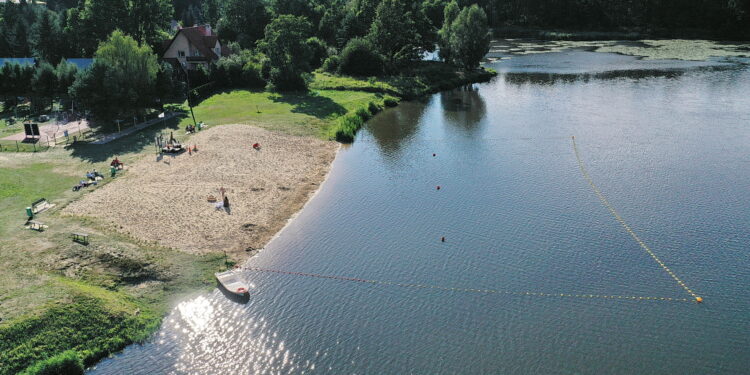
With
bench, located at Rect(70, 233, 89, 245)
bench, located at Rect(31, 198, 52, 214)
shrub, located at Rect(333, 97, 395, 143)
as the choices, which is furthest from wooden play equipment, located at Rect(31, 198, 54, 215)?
shrub, located at Rect(333, 97, 395, 143)

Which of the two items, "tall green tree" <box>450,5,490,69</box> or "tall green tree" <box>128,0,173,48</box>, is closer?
"tall green tree" <box>128,0,173,48</box>

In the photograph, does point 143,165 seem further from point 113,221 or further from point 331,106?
point 331,106

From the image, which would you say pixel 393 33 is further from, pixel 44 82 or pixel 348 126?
pixel 44 82

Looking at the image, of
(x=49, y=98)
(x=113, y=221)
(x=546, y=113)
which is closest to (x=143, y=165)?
(x=113, y=221)

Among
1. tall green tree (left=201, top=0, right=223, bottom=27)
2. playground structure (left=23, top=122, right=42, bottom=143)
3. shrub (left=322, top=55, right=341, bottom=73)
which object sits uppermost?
tall green tree (left=201, top=0, right=223, bottom=27)

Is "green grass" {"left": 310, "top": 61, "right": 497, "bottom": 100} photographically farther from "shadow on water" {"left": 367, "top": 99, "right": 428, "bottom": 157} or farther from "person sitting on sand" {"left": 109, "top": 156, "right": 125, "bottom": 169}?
"person sitting on sand" {"left": 109, "top": 156, "right": 125, "bottom": 169}

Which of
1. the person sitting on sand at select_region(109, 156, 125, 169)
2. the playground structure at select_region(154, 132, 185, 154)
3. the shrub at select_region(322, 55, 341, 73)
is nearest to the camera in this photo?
the person sitting on sand at select_region(109, 156, 125, 169)
